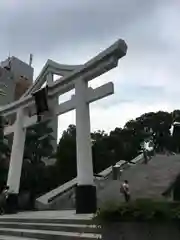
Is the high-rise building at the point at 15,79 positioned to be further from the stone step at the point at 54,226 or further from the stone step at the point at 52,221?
the stone step at the point at 54,226

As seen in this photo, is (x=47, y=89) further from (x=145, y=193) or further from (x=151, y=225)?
(x=151, y=225)

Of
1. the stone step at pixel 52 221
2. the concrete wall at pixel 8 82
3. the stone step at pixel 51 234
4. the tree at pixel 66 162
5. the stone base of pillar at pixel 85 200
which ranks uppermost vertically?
the concrete wall at pixel 8 82

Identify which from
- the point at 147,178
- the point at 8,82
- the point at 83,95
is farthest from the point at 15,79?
the point at 83,95

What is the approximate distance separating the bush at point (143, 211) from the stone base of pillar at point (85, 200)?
733 cm

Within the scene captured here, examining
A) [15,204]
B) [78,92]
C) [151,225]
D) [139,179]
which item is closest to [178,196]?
[151,225]

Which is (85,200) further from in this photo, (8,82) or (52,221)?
(8,82)

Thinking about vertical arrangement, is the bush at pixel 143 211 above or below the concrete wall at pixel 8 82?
below

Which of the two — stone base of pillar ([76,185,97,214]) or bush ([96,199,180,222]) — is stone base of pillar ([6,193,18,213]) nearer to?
stone base of pillar ([76,185,97,214])

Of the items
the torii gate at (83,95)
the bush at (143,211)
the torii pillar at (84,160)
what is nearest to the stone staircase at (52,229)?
the bush at (143,211)

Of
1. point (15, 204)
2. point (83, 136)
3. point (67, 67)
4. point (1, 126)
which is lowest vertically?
point (15, 204)

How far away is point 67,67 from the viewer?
1630cm

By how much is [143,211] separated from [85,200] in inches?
313

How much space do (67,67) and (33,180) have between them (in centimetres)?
1177

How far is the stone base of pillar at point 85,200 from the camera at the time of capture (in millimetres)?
13539
